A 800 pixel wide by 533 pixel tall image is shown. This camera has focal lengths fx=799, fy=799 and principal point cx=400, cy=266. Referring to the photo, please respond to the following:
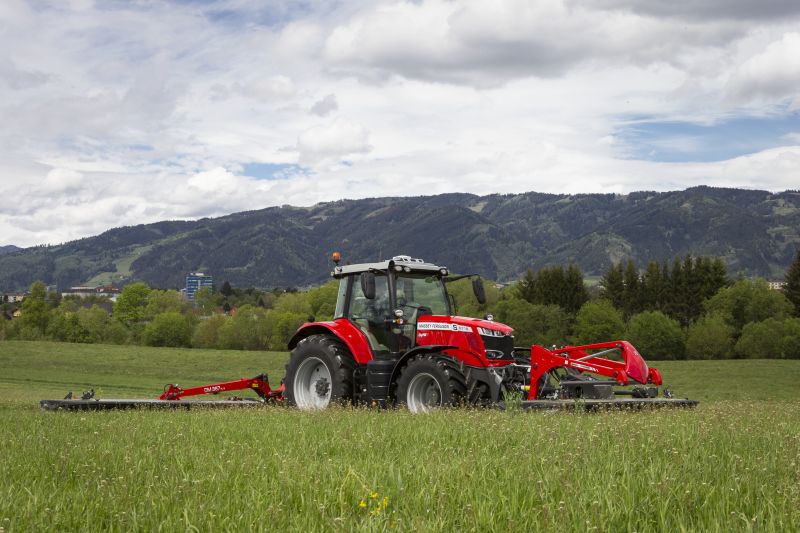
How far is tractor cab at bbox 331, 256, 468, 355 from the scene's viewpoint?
14.0 m

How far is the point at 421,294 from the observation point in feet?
47.3

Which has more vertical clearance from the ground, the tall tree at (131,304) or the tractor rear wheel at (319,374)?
the tall tree at (131,304)

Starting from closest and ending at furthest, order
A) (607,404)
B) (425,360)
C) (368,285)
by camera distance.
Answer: (607,404) → (425,360) → (368,285)

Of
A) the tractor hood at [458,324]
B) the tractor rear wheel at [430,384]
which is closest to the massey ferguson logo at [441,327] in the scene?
the tractor hood at [458,324]

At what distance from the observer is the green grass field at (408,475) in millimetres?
4051

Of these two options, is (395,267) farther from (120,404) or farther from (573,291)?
(573,291)

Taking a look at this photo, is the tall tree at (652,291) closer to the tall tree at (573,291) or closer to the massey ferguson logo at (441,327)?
the tall tree at (573,291)

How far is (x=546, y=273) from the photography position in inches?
3656

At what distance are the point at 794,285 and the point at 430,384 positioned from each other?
248ft

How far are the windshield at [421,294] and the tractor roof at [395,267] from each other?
6.6 inches

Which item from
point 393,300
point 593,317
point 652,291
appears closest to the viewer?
point 393,300

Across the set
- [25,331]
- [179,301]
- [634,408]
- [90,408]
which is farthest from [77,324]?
[634,408]

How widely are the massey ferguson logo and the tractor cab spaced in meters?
0.25

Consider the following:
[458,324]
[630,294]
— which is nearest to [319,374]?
[458,324]
